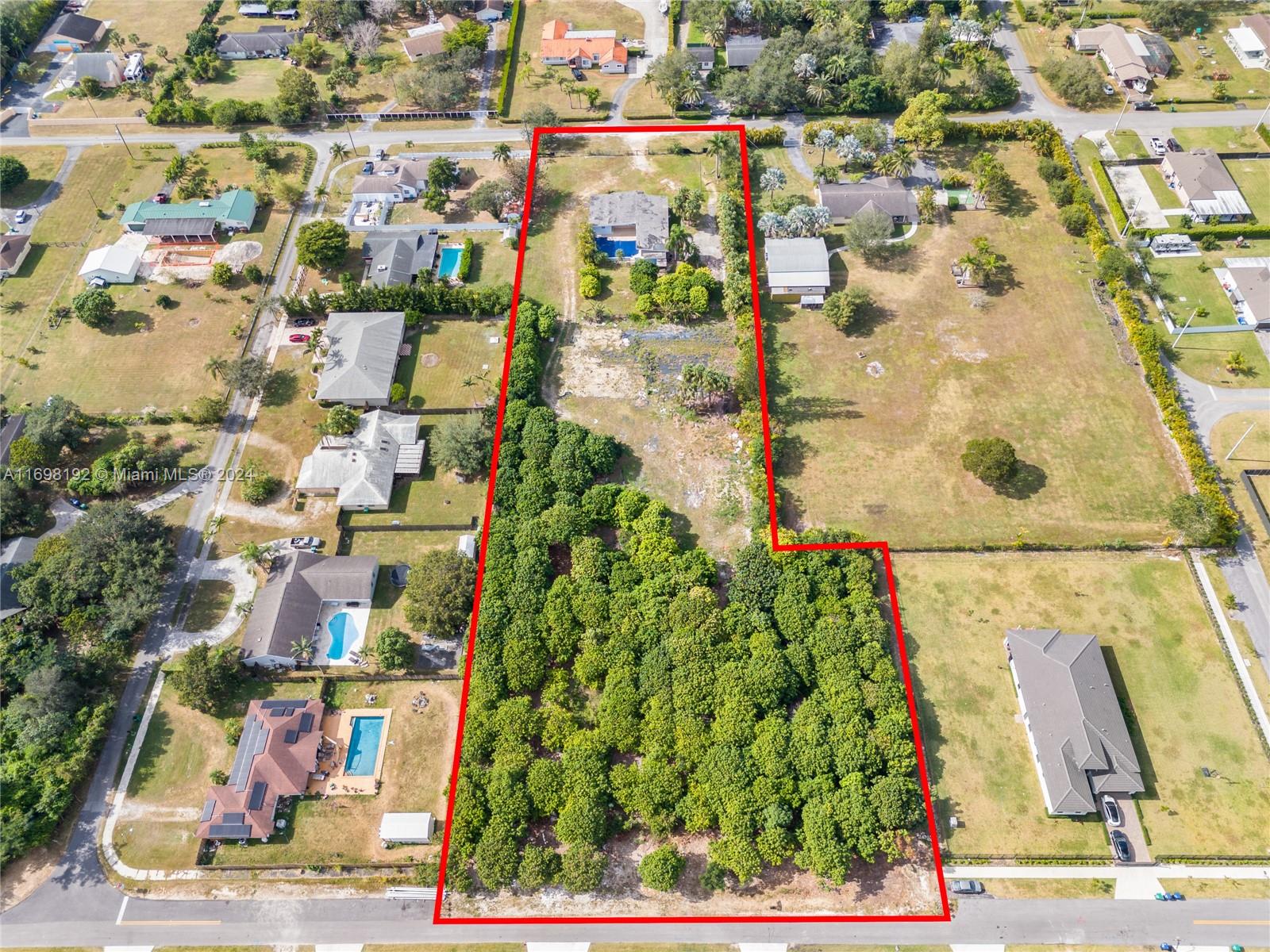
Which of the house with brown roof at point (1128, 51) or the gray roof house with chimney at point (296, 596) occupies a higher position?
the house with brown roof at point (1128, 51)

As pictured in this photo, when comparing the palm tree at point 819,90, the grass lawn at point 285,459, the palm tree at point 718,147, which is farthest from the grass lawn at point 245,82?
the palm tree at point 819,90

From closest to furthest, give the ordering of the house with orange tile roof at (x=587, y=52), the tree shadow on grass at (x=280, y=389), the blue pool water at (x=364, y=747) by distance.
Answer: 1. the blue pool water at (x=364, y=747)
2. the tree shadow on grass at (x=280, y=389)
3. the house with orange tile roof at (x=587, y=52)

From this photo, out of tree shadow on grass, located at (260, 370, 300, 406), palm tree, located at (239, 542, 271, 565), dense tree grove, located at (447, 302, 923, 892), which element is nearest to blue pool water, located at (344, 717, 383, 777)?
dense tree grove, located at (447, 302, 923, 892)

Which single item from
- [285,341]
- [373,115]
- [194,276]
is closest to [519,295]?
[285,341]

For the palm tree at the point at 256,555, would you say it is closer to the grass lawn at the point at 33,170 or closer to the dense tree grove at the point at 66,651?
the dense tree grove at the point at 66,651

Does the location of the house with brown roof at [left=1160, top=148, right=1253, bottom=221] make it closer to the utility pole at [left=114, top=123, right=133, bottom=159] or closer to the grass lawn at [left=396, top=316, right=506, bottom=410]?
the grass lawn at [left=396, top=316, right=506, bottom=410]

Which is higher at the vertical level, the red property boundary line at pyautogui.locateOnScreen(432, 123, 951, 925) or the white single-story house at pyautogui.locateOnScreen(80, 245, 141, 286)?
the white single-story house at pyautogui.locateOnScreen(80, 245, 141, 286)
